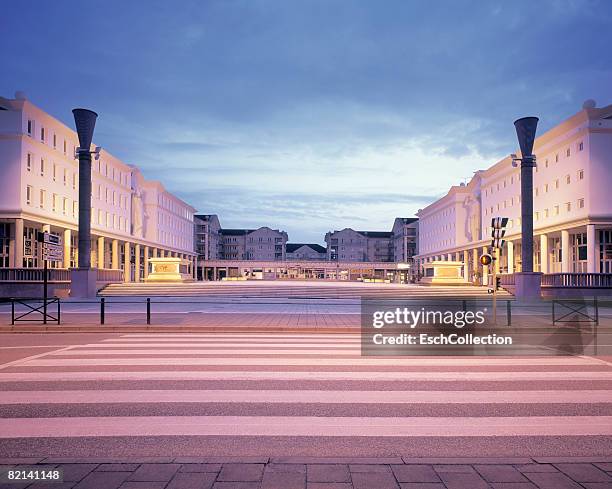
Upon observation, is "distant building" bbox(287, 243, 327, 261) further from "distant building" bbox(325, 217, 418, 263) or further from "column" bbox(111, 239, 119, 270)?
"column" bbox(111, 239, 119, 270)

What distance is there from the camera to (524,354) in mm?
11977

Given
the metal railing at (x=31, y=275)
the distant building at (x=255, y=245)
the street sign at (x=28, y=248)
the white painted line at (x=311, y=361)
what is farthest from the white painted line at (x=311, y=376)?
the distant building at (x=255, y=245)

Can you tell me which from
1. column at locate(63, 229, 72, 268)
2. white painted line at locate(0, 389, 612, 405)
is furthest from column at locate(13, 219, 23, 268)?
white painted line at locate(0, 389, 612, 405)

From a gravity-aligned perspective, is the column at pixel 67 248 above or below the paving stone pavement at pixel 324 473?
above

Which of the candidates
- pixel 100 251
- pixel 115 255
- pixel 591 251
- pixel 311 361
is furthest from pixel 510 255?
pixel 311 361

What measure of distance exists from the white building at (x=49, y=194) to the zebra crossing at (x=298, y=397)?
3616cm

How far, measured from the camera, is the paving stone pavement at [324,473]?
176 inches

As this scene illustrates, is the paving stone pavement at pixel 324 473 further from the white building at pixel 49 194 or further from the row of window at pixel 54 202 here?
the row of window at pixel 54 202

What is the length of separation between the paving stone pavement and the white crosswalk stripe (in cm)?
95

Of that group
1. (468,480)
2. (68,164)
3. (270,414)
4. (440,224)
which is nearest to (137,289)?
(68,164)

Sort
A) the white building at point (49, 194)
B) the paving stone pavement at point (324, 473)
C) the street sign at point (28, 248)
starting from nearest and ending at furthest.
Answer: the paving stone pavement at point (324, 473) → the white building at point (49, 194) → the street sign at point (28, 248)

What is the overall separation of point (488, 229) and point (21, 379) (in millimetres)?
16481

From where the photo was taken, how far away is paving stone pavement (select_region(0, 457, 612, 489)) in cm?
446

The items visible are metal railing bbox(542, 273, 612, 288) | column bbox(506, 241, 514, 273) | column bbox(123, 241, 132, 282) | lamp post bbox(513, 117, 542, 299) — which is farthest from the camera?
column bbox(123, 241, 132, 282)
